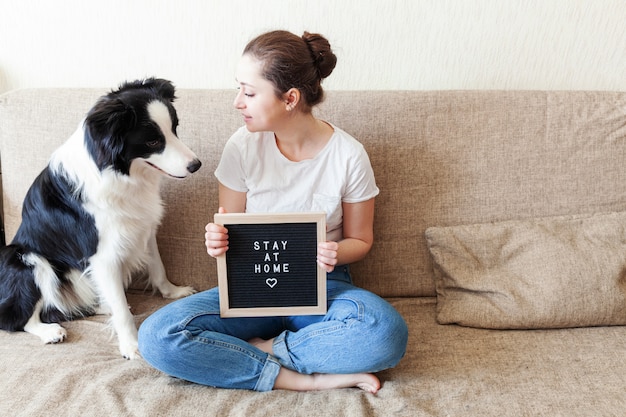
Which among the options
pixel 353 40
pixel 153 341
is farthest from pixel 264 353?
pixel 353 40

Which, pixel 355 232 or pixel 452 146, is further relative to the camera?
pixel 452 146

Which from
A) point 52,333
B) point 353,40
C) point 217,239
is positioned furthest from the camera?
point 353,40

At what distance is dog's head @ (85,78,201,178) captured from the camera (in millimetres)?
1371

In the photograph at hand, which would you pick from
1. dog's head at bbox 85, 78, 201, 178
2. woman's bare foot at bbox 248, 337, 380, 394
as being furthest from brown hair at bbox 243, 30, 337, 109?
woman's bare foot at bbox 248, 337, 380, 394

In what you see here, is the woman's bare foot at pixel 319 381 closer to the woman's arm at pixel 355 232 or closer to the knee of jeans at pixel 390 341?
the knee of jeans at pixel 390 341

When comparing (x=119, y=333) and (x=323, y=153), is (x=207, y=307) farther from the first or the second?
(x=323, y=153)

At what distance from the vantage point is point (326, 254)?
1.37 m

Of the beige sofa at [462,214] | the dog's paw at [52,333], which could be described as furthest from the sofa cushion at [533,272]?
the dog's paw at [52,333]

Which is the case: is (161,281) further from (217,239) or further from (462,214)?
(462,214)

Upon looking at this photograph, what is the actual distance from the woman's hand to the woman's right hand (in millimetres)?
233

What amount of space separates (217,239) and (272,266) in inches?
6.3

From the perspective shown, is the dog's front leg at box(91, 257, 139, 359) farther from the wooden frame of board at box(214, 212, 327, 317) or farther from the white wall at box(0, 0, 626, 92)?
the white wall at box(0, 0, 626, 92)

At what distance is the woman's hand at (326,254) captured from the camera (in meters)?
1.36

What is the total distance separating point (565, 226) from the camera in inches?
65.7
